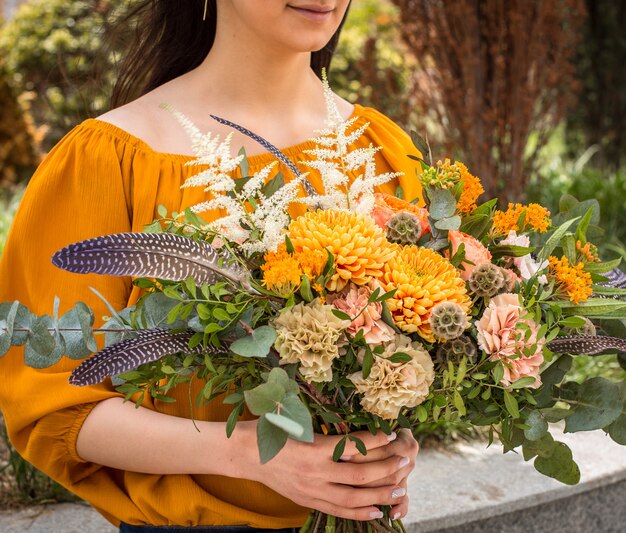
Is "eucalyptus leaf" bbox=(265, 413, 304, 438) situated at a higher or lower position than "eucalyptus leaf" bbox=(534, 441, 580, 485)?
higher

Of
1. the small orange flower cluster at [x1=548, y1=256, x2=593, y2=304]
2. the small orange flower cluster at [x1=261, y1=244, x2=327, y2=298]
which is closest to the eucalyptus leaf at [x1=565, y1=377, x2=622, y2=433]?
the small orange flower cluster at [x1=548, y1=256, x2=593, y2=304]

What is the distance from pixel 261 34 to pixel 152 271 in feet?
2.40

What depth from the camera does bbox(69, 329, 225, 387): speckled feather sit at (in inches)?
46.0

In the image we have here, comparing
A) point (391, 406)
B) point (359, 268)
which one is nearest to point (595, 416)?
point (391, 406)

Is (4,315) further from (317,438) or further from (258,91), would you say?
(258,91)

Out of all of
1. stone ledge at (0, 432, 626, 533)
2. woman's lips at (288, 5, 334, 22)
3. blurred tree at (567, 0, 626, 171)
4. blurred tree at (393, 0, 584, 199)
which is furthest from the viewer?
blurred tree at (567, 0, 626, 171)

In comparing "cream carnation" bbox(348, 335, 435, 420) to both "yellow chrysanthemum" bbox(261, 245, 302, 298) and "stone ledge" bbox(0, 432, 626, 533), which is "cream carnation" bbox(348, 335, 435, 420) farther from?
"stone ledge" bbox(0, 432, 626, 533)

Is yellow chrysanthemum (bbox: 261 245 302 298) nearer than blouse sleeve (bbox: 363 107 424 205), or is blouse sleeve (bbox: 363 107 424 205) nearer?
yellow chrysanthemum (bbox: 261 245 302 298)

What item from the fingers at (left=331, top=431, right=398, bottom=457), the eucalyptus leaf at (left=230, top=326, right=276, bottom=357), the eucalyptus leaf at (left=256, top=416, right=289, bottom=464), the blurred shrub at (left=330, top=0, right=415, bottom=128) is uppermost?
the eucalyptus leaf at (left=230, top=326, right=276, bottom=357)

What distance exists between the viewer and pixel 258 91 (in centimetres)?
189

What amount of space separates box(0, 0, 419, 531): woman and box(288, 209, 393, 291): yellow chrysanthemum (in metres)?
0.29

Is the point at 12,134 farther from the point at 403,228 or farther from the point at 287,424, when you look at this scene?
the point at 287,424

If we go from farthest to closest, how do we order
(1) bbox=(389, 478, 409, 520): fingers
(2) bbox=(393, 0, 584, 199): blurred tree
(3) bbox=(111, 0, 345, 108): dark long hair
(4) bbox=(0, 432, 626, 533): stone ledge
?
1. (2) bbox=(393, 0, 584, 199): blurred tree
2. (4) bbox=(0, 432, 626, 533): stone ledge
3. (3) bbox=(111, 0, 345, 108): dark long hair
4. (1) bbox=(389, 478, 409, 520): fingers

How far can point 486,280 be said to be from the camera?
1.26 m
